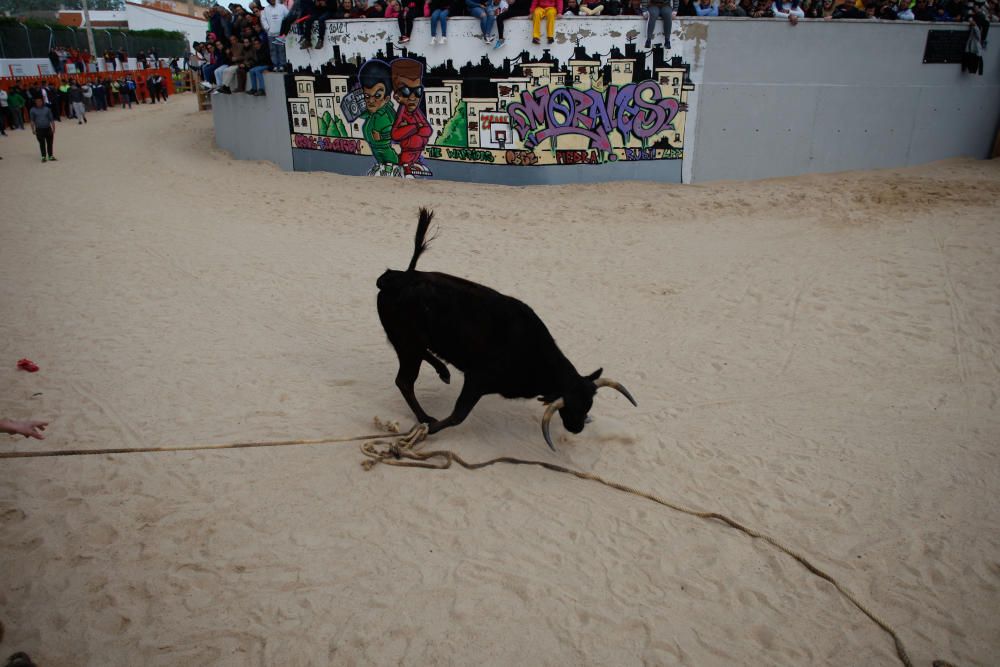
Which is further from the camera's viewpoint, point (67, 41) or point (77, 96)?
point (67, 41)

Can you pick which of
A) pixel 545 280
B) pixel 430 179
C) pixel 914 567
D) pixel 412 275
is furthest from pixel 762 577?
pixel 430 179

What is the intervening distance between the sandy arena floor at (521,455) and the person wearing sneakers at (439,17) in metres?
5.89

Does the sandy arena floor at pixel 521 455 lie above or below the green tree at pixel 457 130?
below

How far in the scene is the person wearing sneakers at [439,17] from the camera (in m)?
15.0

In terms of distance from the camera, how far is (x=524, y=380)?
5531 millimetres

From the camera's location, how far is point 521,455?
5.79m

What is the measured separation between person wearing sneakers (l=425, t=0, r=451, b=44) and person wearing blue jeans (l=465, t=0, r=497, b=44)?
0.58m

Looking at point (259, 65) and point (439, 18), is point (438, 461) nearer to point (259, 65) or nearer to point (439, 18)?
point (439, 18)

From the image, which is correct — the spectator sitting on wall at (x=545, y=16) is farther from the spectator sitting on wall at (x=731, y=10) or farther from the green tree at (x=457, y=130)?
the spectator sitting on wall at (x=731, y=10)

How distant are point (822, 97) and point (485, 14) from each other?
8327 millimetres

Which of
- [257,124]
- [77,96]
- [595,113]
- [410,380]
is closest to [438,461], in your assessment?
[410,380]

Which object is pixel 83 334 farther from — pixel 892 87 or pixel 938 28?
pixel 938 28

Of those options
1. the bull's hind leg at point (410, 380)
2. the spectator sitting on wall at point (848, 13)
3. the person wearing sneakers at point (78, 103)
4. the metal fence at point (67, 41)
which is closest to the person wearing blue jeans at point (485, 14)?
the spectator sitting on wall at point (848, 13)

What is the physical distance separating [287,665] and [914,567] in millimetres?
4214
